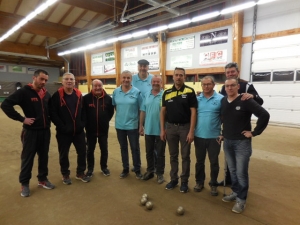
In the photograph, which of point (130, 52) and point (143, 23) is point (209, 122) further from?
point (130, 52)

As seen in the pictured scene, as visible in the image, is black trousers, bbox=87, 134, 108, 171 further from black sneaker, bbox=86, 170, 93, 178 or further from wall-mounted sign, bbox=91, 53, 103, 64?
wall-mounted sign, bbox=91, 53, 103, 64

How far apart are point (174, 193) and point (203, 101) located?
130 centimetres

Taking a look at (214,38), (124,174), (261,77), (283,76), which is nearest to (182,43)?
(214,38)

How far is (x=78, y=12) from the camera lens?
14.3 m

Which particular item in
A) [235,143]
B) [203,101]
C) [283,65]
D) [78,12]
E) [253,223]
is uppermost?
[78,12]

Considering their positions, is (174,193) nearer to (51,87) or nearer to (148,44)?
(148,44)

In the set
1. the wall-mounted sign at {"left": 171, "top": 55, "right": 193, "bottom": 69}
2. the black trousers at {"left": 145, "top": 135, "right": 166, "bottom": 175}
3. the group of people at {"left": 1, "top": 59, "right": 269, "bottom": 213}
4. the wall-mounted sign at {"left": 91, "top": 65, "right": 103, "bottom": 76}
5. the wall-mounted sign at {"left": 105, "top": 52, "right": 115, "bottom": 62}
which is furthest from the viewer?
the wall-mounted sign at {"left": 91, "top": 65, "right": 103, "bottom": 76}

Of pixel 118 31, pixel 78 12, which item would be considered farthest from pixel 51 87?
pixel 118 31

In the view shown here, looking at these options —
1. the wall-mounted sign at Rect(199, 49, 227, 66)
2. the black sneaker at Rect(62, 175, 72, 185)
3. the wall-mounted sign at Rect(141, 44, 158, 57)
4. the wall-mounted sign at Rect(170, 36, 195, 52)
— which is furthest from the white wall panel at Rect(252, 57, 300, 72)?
the black sneaker at Rect(62, 175, 72, 185)

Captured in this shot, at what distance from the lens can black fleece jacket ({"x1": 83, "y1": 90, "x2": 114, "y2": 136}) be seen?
3.27 meters

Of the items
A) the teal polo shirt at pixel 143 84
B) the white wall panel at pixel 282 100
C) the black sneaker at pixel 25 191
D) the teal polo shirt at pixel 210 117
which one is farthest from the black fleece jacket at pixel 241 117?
the white wall panel at pixel 282 100

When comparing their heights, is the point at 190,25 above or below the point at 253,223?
above

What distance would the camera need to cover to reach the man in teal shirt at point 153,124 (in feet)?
10.3

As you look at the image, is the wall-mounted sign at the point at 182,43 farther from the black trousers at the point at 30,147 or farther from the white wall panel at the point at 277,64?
the black trousers at the point at 30,147
